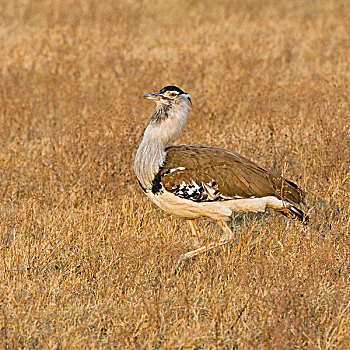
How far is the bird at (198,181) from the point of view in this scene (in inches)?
177

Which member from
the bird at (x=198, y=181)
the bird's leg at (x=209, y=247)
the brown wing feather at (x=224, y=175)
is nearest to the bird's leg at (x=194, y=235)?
the bird at (x=198, y=181)

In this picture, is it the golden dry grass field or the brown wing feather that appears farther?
the brown wing feather

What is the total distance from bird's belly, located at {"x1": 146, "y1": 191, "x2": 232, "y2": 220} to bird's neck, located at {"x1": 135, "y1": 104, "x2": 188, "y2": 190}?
0.15m

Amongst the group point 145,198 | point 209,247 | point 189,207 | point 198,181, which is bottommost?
point 145,198

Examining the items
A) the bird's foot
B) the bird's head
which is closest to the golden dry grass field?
the bird's foot

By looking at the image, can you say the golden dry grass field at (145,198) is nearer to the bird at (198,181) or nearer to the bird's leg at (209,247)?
the bird's leg at (209,247)

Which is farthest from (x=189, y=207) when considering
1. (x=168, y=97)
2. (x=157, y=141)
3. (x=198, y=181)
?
(x=168, y=97)

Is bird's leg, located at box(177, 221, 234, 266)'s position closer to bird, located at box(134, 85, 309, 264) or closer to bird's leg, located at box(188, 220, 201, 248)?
bird, located at box(134, 85, 309, 264)

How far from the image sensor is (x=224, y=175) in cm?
457

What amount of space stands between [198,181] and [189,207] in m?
0.21

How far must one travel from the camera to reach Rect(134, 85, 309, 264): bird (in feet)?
14.7

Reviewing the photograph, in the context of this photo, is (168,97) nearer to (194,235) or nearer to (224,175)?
(224,175)

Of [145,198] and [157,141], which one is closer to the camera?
[157,141]

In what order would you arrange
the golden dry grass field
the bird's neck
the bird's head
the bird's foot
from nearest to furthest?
the golden dry grass field
the bird's foot
the bird's neck
the bird's head
